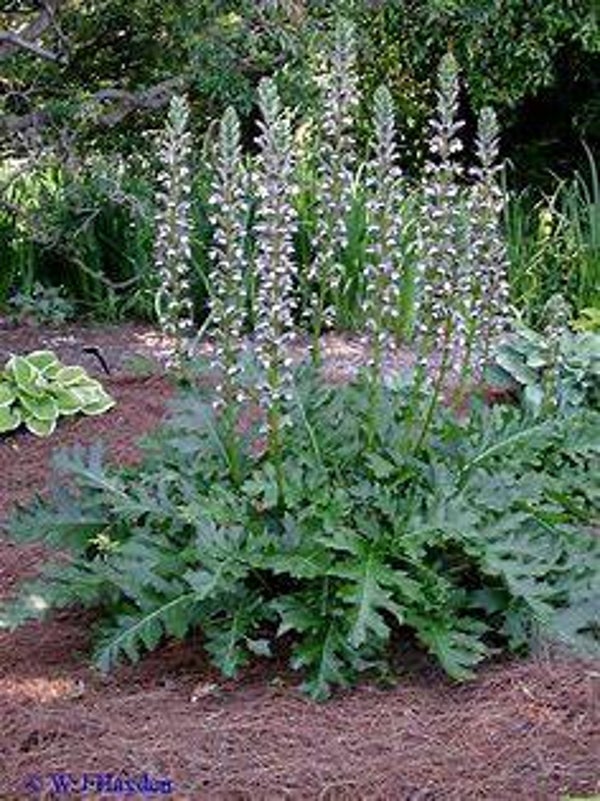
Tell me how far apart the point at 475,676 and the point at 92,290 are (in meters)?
5.04

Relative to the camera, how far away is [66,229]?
8.16 m

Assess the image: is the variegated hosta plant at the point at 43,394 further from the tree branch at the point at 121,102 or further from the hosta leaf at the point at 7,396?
the tree branch at the point at 121,102

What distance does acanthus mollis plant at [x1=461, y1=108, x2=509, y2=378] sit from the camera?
13.5 feet

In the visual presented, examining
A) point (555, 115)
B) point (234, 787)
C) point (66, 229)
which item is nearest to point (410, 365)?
point (66, 229)

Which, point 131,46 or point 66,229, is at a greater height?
point 131,46

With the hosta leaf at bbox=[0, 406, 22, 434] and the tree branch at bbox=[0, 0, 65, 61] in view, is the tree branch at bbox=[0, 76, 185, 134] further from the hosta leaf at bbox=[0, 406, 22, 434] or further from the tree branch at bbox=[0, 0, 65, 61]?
the hosta leaf at bbox=[0, 406, 22, 434]

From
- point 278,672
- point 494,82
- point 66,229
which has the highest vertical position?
point 494,82

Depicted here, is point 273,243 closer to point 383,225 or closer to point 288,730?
point 383,225

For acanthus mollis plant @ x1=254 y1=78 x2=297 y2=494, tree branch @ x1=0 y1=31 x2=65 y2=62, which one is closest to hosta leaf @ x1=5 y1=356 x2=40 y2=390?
tree branch @ x1=0 y1=31 x2=65 y2=62

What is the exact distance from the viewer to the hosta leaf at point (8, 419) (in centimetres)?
636

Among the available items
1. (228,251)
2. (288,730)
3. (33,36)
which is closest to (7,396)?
(33,36)

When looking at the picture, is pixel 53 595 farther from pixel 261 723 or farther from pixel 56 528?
pixel 261 723

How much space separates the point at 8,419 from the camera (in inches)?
251

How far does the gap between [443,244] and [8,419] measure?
2876mm
